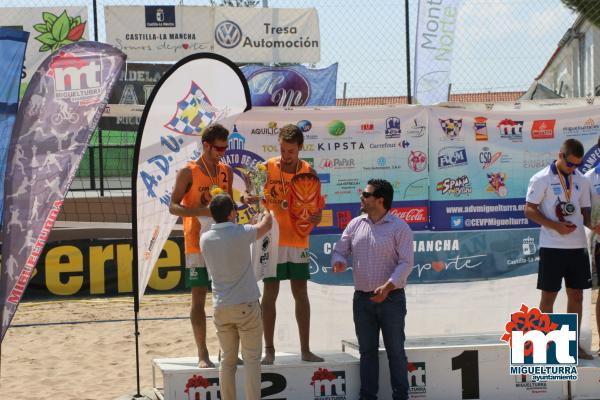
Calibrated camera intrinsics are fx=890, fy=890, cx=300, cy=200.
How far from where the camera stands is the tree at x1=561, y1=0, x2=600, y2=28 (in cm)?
1173

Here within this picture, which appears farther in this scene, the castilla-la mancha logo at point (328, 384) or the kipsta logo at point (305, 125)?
the kipsta logo at point (305, 125)

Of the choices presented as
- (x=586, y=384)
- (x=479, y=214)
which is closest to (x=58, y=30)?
(x=479, y=214)

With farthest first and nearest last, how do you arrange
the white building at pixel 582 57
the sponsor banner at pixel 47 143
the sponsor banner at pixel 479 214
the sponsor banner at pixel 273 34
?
the white building at pixel 582 57
the sponsor banner at pixel 273 34
the sponsor banner at pixel 479 214
the sponsor banner at pixel 47 143

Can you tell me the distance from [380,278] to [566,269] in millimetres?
1528

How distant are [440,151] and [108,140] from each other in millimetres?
8588

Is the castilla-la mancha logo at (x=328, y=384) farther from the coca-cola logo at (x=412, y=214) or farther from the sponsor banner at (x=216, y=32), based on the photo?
the sponsor banner at (x=216, y=32)

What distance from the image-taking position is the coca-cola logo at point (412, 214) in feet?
23.8

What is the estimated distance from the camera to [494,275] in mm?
7453

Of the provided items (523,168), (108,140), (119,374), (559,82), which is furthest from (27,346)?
(559,82)

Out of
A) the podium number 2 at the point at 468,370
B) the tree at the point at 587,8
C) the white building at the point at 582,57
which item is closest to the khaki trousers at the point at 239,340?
the podium number 2 at the point at 468,370

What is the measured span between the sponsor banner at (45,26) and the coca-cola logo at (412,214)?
10472mm

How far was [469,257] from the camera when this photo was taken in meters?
7.39

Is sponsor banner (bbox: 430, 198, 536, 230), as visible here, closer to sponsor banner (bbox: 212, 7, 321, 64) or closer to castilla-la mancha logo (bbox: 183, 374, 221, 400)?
castilla-la mancha logo (bbox: 183, 374, 221, 400)

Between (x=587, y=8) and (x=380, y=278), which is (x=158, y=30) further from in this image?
(x=380, y=278)
